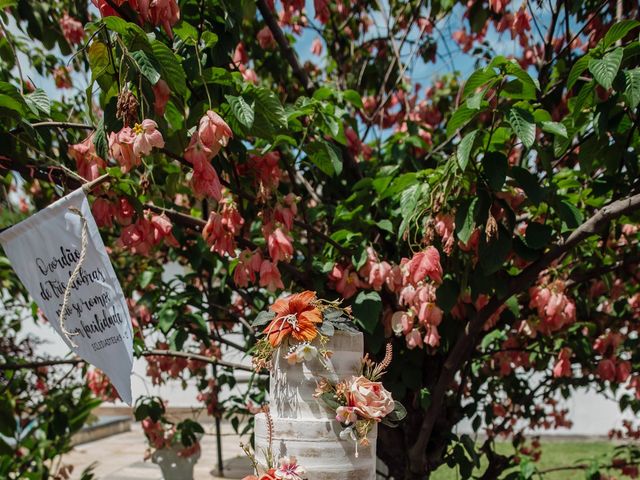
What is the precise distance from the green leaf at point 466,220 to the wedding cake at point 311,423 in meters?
0.49

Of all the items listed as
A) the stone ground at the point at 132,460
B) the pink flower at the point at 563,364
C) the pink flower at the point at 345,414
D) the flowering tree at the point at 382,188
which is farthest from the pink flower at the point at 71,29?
the stone ground at the point at 132,460

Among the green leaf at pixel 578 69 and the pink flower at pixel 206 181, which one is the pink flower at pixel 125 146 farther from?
the green leaf at pixel 578 69

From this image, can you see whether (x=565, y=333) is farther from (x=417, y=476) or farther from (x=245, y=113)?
(x=245, y=113)

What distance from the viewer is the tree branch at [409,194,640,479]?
1838 mm

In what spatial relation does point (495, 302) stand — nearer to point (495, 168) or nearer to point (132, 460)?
point (495, 168)

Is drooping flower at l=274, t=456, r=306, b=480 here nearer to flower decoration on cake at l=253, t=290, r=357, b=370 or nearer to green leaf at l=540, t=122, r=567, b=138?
flower decoration on cake at l=253, t=290, r=357, b=370

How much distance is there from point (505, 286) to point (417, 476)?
3.07ft

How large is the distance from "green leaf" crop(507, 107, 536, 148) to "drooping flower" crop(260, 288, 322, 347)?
0.65 meters

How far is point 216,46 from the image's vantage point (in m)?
2.01

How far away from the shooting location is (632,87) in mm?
1652

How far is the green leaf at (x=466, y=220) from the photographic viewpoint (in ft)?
6.15

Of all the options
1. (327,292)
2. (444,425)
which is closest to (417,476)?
(444,425)

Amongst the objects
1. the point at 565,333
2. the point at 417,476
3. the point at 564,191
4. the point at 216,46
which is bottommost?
the point at 417,476

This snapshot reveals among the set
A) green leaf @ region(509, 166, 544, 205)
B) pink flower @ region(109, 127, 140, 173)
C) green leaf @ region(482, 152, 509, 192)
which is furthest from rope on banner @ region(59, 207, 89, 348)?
green leaf @ region(509, 166, 544, 205)
